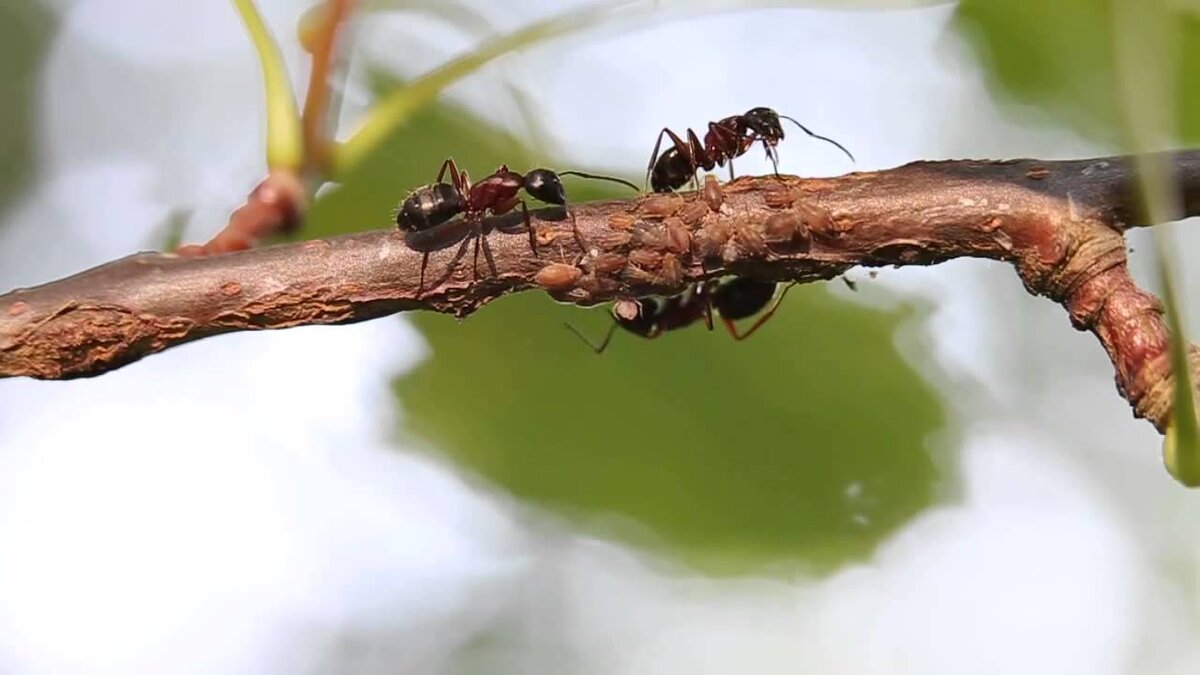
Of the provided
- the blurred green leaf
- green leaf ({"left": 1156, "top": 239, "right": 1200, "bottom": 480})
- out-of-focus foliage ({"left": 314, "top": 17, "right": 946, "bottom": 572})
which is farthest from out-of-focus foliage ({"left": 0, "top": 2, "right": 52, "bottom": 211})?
green leaf ({"left": 1156, "top": 239, "right": 1200, "bottom": 480})

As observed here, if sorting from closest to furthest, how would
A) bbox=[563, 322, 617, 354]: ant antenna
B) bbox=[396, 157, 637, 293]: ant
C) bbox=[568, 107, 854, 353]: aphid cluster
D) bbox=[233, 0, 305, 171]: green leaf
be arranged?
1. bbox=[233, 0, 305, 171]: green leaf
2. bbox=[396, 157, 637, 293]: ant
3. bbox=[568, 107, 854, 353]: aphid cluster
4. bbox=[563, 322, 617, 354]: ant antenna

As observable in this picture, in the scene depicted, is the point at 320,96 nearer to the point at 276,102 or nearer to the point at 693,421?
the point at 276,102

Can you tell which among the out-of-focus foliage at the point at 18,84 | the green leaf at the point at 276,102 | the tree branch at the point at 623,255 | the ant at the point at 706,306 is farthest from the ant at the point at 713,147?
the out-of-focus foliage at the point at 18,84

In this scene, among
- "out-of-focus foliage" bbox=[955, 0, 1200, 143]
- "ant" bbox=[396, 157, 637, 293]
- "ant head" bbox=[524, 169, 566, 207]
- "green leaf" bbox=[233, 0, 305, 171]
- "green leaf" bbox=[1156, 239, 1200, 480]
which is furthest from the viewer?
"out-of-focus foliage" bbox=[955, 0, 1200, 143]

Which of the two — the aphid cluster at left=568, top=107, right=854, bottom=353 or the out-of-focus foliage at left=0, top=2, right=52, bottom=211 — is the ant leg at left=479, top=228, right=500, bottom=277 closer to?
the aphid cluster at left=568, top=107, right=854, bottom=353

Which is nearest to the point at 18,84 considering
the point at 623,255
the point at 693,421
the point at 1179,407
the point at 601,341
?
the point at 601,341

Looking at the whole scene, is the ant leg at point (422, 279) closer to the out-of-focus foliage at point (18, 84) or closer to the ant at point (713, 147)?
the ant at point (713, 147)

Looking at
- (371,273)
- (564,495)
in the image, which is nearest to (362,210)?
(564,495)
